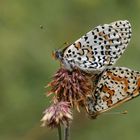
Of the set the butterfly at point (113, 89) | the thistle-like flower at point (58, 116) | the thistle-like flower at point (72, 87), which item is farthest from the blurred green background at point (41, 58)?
the thistle-like flower at point (58, 116)

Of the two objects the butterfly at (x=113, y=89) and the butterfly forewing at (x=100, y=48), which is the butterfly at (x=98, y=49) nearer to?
the butterfly forewing at (x=100, y=48)

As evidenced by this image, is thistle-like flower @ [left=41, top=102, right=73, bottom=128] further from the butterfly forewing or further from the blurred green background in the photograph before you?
the blurred green background

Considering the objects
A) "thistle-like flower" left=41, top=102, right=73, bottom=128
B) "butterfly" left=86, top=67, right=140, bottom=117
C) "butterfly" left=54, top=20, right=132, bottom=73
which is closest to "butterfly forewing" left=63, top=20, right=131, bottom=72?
"butterfly" left=54, top=20, right=132, bottom=73

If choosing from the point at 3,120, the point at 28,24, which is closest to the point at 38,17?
the point at 28,24

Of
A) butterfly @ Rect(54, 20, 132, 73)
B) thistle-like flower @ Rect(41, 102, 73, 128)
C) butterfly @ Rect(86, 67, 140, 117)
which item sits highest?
butterfly @ Rect(54, 20, 132, 73)

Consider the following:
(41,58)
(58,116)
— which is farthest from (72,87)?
(41,58)

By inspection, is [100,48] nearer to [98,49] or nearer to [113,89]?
[98,49]

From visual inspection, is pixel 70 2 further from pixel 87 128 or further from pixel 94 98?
pixel 94 98
